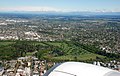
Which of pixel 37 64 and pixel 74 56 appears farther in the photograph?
pixel 74 56

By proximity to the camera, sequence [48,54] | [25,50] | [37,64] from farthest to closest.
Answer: [25,50] < [48,54] < [37,64]

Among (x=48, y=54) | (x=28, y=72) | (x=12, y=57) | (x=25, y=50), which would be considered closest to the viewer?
(x=28, y=72)

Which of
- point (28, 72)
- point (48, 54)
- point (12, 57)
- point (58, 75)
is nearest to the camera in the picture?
point (58, 75)

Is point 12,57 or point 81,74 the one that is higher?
point 81,74

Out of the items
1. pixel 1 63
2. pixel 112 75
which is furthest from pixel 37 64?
pixel 112 75

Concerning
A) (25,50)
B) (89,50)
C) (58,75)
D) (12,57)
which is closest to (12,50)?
(25,50)

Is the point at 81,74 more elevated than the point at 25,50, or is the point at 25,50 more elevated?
the point at 81,74

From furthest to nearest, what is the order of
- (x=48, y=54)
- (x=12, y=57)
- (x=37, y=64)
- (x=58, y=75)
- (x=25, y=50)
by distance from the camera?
1. (x=25, y=50)
2. (x=48, y=54)
3. (x=12, y=57)
4. (x=37, y=64)
5. (x=58, y=75)

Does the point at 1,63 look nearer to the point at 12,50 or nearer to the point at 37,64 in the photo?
the point at 37,64

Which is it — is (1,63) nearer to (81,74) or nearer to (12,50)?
(12,50)
